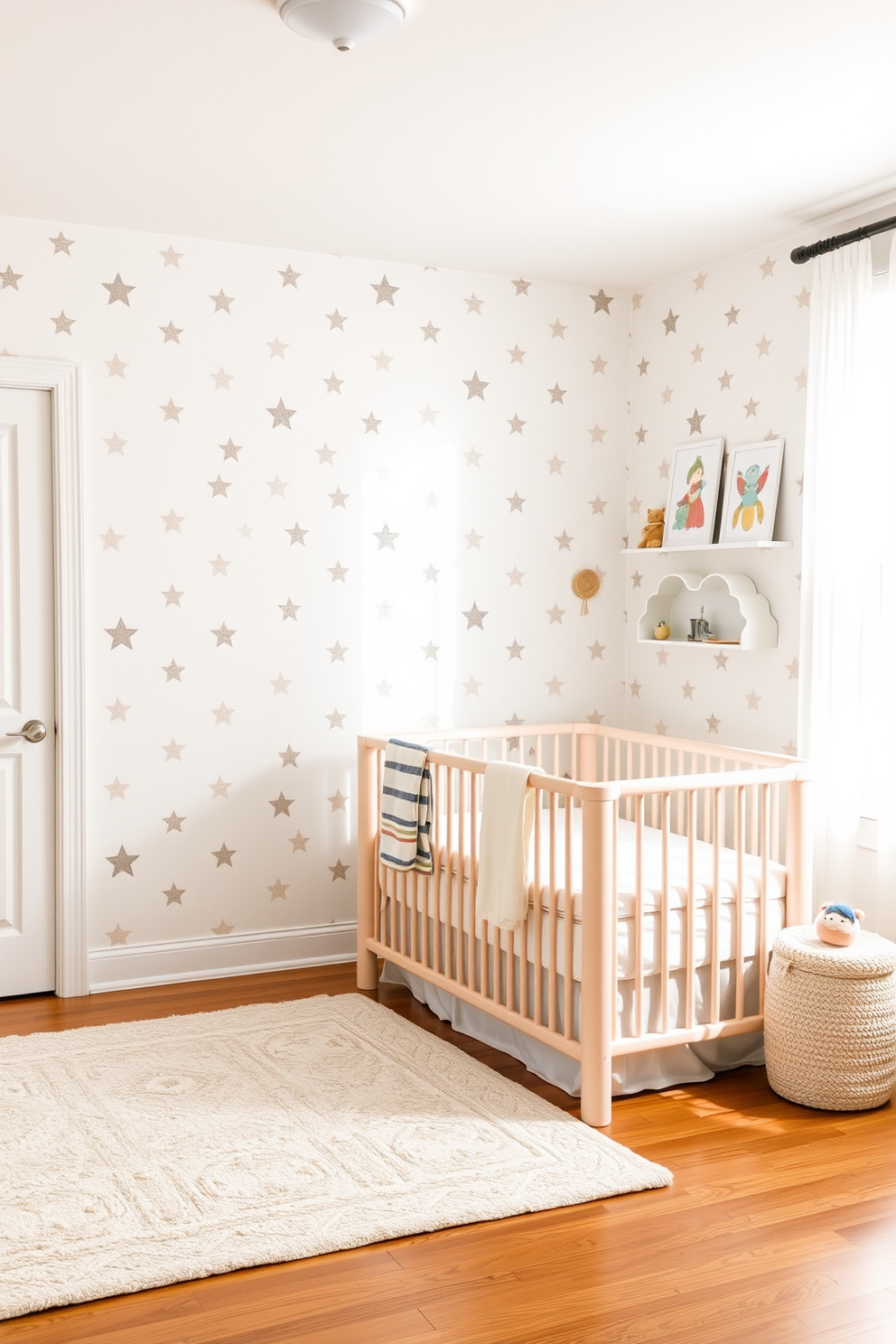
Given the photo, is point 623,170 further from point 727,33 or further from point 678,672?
point 678,672

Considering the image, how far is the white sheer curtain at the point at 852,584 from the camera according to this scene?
125 inches

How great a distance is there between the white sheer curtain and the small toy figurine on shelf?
551 millimetres

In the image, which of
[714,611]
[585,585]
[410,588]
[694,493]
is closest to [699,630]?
[714,611]

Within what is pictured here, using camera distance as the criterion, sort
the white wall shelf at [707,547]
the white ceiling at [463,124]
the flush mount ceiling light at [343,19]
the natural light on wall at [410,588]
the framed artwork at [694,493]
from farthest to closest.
Result: 1. the natural light on wall at [410,588]
2. the framed artwork at [694,493]
3. the white wall shelf at [707,547]
4. the white ceiling at [463,124]
5. the flush mount ceiling light at [343,19]

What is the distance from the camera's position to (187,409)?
374 centimetres

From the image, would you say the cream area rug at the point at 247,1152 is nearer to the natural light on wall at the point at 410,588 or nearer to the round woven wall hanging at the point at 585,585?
the natural light on wall at the point at 410,588

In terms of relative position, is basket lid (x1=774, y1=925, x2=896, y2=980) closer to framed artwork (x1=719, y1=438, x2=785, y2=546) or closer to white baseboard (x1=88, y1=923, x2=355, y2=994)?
framed artwork (x1=719, y1=438, x2=785, y2=546)

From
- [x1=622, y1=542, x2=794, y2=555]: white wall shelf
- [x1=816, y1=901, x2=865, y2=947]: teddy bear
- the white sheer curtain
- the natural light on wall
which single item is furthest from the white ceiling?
[x1=816, y1=901, x2=865, y2=947]: teddy bear

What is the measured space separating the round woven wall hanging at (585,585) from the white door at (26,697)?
176cm

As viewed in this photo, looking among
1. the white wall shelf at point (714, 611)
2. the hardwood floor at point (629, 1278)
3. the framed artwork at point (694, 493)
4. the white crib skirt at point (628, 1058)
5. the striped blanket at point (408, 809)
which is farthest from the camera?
the framed artwork at point (694, 493)

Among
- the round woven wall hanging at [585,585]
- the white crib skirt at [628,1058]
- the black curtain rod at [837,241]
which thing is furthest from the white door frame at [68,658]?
the black curtain rod at [837,241]

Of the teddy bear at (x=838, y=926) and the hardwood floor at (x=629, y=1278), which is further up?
the teddy bear at (x=838, y=926)

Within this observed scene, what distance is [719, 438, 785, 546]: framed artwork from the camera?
142 inches

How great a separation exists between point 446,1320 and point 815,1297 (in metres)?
0.62
